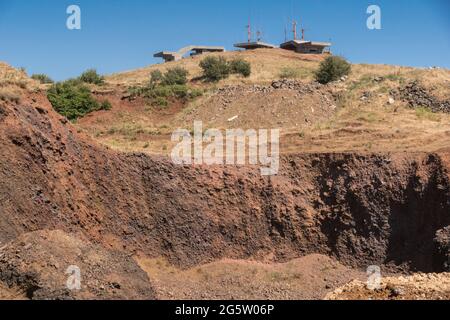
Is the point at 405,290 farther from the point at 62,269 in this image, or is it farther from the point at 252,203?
the point at 252,203

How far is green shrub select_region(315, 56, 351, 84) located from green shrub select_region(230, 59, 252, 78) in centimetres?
566

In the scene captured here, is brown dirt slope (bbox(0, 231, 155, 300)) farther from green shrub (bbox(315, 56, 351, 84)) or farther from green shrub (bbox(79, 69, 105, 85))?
green shrub (bbox(79, 69, 105, 85))

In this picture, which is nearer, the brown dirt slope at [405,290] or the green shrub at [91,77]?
the brown dirt slope at [405,290]

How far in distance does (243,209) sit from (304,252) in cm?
226

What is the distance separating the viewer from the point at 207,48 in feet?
190

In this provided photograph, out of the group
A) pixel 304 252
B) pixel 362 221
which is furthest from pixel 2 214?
pixel 362 221

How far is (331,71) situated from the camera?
3734 cm

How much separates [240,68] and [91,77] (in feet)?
30.9

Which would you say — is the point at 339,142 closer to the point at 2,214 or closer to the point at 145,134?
the point at 145,134

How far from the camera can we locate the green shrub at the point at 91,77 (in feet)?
140

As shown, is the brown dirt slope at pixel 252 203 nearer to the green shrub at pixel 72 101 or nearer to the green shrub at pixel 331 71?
the green shrub at pixel 72 101

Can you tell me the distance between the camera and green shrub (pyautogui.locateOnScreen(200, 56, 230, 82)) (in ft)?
138

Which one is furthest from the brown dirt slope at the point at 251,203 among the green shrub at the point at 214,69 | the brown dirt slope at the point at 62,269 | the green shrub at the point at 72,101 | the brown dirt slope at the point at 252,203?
the green shrub at the point at 214,69

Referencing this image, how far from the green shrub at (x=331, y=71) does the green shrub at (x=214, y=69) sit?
685 cm
